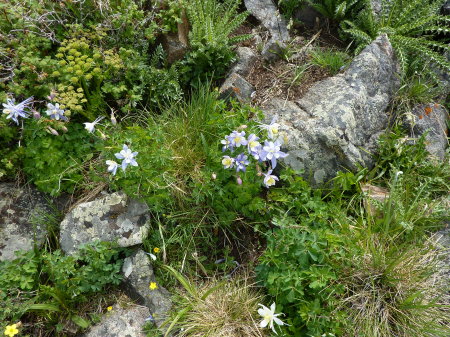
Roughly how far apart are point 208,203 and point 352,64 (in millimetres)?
1932

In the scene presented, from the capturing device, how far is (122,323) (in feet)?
8.77

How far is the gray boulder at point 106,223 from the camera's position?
2.88 m

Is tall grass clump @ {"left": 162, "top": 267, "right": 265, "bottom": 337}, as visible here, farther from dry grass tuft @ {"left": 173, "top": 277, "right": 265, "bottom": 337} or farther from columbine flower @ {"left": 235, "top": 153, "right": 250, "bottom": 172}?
columbine flower @ {"left": 235, "top": 153, "right": 250, "bottom": 172}

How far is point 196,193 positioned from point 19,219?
147 centimetres

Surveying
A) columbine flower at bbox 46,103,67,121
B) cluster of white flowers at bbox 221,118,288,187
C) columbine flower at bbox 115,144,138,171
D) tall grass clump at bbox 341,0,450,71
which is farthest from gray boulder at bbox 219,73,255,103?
columbine flower at bbox 46,103,67,121

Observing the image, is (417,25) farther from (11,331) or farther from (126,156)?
(11,331)

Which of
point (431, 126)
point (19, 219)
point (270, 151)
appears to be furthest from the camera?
point (431, 126)

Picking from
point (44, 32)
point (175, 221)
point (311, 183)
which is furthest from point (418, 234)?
point (44, 32)

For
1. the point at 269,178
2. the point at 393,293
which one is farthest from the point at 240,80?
the point at 393,293

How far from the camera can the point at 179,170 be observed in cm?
312

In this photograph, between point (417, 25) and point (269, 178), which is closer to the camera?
point (269, 178)

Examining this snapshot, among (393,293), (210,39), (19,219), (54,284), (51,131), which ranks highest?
(210,39)

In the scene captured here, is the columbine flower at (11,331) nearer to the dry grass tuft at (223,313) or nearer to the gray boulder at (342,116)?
the dry grass tuft at (223,313)

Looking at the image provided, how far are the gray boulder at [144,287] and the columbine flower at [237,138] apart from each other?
3.67 feet
